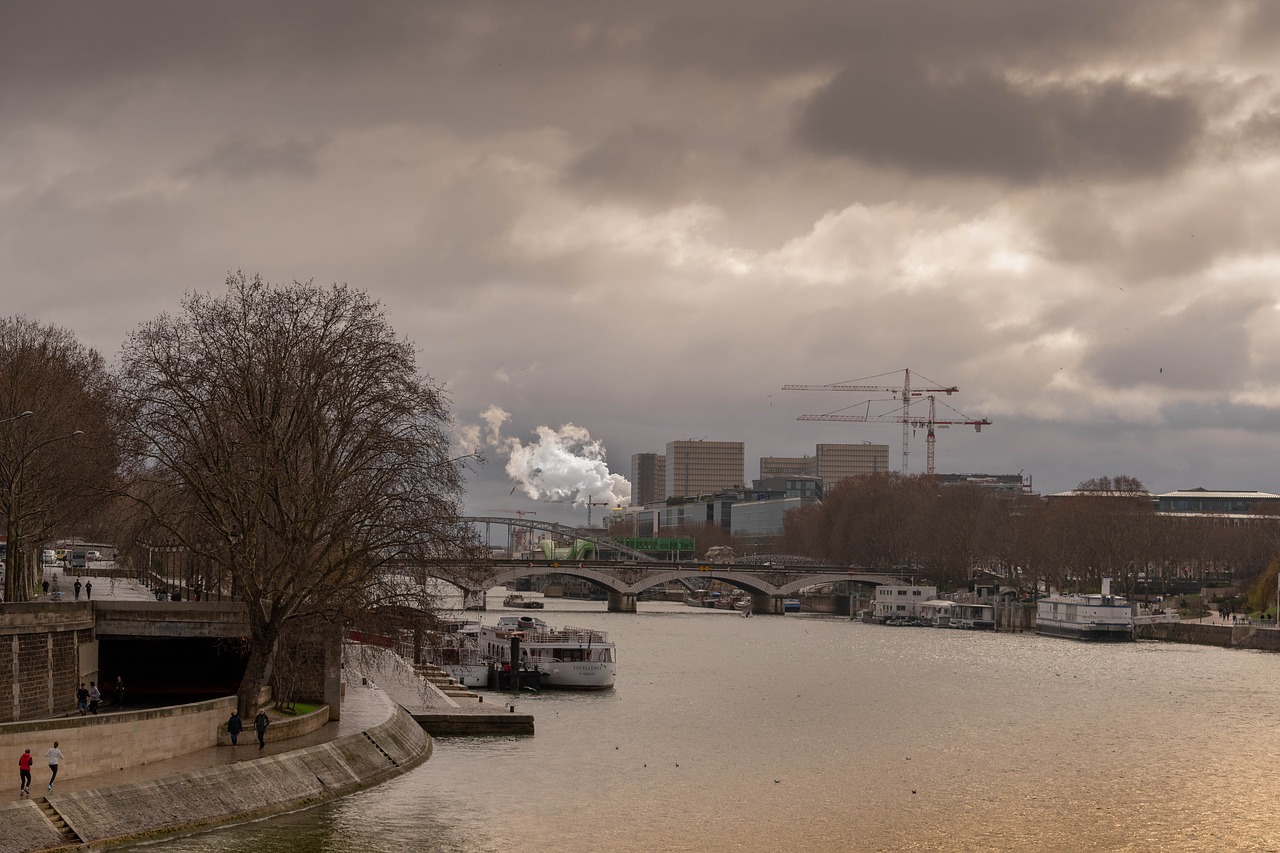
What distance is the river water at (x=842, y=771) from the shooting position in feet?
130

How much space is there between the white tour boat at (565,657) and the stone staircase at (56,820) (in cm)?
4608

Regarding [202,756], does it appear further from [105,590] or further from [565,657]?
[565,657]

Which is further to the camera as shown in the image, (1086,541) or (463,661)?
(1086,541)

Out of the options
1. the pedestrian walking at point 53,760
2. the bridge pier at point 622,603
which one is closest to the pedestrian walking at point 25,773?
the pedestrian walking at point 53,760

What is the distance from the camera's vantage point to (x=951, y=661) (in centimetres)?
10288

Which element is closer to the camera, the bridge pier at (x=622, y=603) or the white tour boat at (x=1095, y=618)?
the white tour boat at (x=1095, y=618)

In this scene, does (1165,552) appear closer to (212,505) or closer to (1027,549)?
(1027,549)

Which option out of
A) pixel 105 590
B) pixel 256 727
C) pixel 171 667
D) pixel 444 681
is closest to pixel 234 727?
pixel 256 727

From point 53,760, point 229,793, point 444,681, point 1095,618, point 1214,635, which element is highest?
point 53,760

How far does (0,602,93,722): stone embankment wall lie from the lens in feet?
142

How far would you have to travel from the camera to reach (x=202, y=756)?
40.4 metres

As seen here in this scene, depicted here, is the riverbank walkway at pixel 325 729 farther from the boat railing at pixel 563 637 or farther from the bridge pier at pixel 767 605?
the bridge pier at pixel 767 605

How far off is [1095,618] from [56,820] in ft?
369

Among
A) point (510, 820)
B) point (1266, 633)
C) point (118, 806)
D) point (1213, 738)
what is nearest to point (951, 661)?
point (1266, 633)
